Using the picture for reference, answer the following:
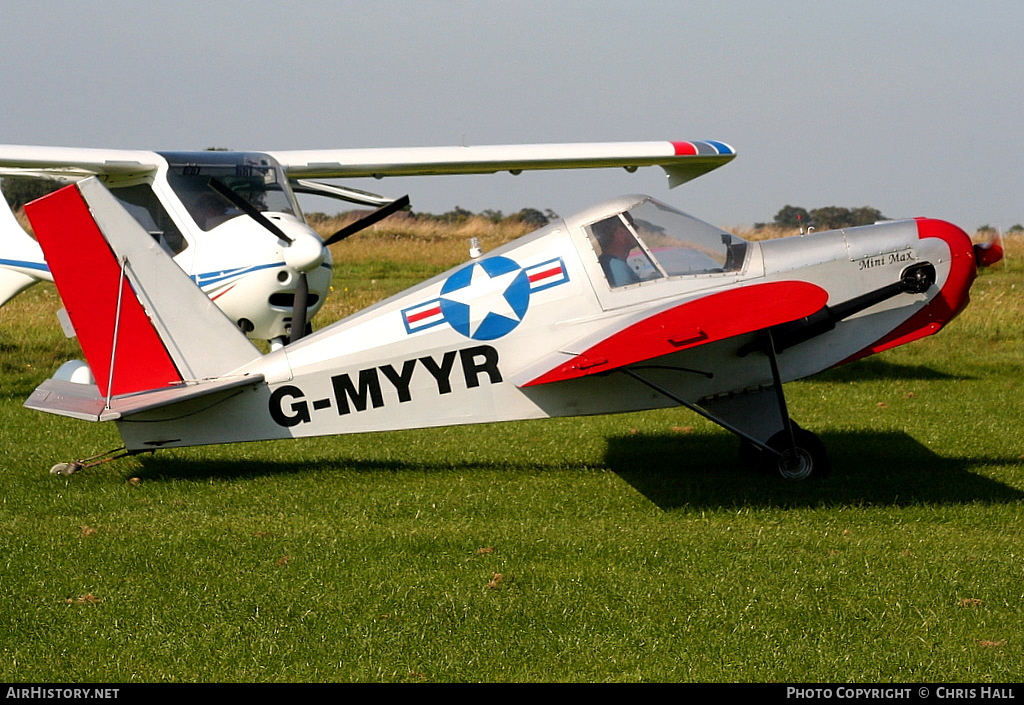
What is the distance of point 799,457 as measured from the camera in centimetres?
790

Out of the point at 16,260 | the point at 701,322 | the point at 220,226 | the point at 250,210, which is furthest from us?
the point at 16,260

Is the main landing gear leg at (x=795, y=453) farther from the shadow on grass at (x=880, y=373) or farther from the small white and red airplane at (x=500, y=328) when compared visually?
the shadow on grass at (x=880, y=373)

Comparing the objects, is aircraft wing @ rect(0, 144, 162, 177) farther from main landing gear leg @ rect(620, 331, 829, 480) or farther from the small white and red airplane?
main landing gear leg @ rect(620, 331, 829, 480)

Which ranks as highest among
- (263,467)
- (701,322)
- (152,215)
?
(152,215)

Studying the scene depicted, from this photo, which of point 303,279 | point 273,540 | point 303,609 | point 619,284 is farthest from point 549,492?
point 303,279

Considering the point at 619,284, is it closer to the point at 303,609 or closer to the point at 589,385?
the point at 589,385

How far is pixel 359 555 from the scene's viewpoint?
614 centimetres

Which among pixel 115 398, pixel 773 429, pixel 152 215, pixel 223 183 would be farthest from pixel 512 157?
pixel 115 398

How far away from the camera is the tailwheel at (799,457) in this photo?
789cm

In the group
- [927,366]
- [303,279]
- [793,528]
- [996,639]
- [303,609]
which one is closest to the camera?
[996,639]

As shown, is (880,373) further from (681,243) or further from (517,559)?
(517,559)

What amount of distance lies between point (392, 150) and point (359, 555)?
10208 millimetres

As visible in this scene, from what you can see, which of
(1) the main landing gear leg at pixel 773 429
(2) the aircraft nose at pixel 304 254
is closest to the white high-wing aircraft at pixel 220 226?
(2) the aircraft nose at pixel 304 254

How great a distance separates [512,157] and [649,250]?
771cm
